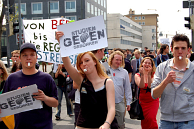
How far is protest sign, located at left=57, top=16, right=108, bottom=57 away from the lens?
3545 mm

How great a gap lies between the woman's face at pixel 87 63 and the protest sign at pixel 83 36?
0.20 meters

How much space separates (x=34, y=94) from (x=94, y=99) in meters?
0.77

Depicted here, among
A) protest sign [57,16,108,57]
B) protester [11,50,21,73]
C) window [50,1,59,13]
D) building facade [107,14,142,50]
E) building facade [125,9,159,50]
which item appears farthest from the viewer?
building facade [125,9,159,50]

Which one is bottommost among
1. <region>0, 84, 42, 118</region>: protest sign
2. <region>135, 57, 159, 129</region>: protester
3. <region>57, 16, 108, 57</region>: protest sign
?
<region>135, 57, 159, 129</region>: protester

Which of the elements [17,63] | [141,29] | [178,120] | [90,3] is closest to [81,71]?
[178,120]

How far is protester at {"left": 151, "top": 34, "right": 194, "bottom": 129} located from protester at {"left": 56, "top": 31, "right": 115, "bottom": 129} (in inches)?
28.1

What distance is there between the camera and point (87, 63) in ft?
10.9

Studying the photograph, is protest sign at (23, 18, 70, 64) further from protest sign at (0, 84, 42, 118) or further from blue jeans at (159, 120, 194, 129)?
blue jeans at (159, 120, 194, 129)

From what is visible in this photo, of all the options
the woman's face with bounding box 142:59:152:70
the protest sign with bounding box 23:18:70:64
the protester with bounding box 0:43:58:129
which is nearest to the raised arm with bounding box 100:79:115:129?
the protester with bounding box 0:43:58:129

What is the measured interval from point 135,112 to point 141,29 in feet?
391

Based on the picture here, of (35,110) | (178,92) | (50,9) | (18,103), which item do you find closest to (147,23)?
(50,9)

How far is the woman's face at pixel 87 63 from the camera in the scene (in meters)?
3.31

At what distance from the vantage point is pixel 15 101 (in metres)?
3.32

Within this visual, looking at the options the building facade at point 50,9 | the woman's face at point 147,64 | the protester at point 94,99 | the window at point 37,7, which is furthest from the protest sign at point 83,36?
the window at point 37,7
